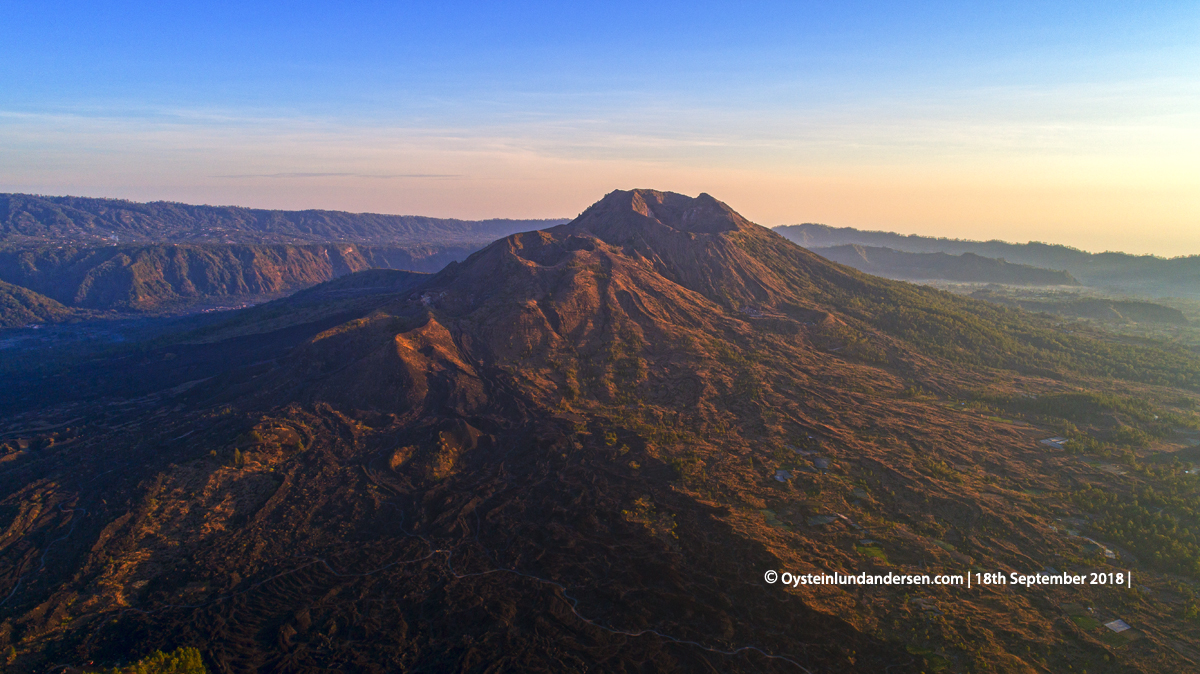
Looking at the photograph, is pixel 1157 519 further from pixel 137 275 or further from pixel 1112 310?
pixel 137 275

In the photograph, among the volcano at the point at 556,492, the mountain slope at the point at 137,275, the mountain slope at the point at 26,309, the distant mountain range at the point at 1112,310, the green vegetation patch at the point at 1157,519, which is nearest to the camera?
the volcano at the point at 556,492

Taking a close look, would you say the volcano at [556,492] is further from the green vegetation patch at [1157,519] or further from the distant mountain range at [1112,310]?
the distant mountain range at [1112,310]

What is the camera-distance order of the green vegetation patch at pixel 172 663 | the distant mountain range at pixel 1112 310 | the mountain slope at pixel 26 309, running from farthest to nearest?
the mountain slope at pixel 26 309, the distant mountain range at pixel 1112 310, the green vegetation patch at pixel 172 663

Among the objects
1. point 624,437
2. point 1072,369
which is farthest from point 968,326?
point 624,437

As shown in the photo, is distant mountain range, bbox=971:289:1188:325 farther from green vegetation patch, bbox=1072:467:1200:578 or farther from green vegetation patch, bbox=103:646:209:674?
green vegetation patch, bbox=103:646:209:674

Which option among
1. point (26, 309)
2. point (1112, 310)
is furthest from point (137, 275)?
point (1112, 310)

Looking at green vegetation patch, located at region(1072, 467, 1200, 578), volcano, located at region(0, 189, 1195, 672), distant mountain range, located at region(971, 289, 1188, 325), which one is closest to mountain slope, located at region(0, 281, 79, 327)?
volcano, located at region(0, 189, 1195, 672)

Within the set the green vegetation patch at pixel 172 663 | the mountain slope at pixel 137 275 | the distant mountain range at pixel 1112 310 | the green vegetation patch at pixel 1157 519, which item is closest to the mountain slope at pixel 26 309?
the mountain slope at pixel 137 275

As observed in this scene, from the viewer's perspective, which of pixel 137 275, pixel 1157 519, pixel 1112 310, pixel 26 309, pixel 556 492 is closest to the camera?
pixel 1157 519

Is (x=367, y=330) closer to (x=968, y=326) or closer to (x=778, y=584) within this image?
(x=778, y=584)
